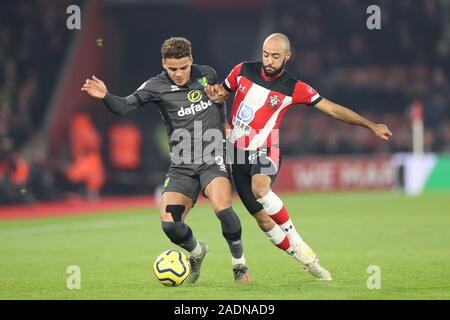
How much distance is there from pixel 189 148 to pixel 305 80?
1778 centimetres

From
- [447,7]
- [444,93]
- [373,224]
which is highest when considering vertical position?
[447,7]

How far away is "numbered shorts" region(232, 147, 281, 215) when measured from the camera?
31.6 feet

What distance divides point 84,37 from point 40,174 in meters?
4.97

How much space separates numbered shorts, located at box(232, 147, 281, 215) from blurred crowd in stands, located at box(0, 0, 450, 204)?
38.4 ft

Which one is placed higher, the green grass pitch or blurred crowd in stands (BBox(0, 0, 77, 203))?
blurred crowd in stands (BBox(0, 0, 77, 203))

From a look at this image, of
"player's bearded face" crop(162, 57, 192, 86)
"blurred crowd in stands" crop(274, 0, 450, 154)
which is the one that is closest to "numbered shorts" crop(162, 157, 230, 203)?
"player's bearded face" crop(162, 57, 192, 86)

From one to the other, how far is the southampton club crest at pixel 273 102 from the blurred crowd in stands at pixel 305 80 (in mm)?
11935

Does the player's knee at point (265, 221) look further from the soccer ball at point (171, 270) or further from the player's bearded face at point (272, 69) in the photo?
the player's bearded face at point (272, 69)

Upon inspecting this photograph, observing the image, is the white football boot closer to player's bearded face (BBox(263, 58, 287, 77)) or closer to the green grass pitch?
the green grass pitch

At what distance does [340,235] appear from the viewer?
1468 centimetres

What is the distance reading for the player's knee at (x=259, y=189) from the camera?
944 centimetres

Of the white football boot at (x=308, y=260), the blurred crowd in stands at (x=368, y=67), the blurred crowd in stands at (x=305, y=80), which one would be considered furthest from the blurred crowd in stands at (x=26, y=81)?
the white football boot at (x=308, y=260)
